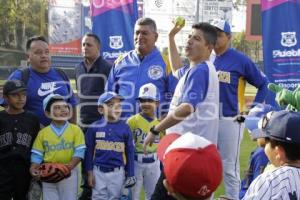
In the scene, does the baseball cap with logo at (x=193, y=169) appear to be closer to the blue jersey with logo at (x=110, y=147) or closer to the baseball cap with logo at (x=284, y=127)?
the baseball cap with logo at (x=284, y=127)

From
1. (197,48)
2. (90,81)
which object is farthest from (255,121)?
(90,81)

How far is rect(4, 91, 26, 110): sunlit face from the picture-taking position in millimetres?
4531

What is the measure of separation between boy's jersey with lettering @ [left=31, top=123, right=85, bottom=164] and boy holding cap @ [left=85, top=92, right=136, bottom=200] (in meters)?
0.22

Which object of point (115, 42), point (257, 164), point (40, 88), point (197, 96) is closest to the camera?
point (197, 96)

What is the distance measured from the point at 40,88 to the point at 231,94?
2043 millimetres


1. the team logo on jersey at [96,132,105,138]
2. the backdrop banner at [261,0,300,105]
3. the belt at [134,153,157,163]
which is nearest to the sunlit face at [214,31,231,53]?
the belt at [134,153,157,163]

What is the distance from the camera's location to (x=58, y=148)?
465cm

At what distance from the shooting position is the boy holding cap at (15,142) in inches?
177

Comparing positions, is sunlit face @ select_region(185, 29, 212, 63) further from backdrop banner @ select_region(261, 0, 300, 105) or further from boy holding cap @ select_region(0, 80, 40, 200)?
backdrop banner @ select_region(261, 0, 300, 105)

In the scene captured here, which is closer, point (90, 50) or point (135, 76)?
Answer: point (135, 76)

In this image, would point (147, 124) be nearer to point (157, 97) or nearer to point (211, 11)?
point (157, 97)

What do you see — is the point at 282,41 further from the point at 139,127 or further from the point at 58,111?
the point at 58,111

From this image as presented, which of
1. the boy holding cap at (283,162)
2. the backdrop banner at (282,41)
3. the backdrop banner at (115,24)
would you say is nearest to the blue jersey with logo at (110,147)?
the boy holding cap at (283,162)

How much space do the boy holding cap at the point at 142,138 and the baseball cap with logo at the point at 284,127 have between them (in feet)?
8.82
